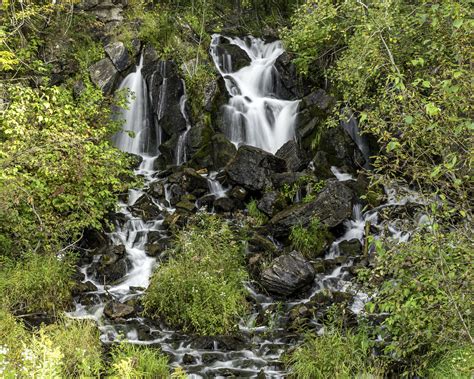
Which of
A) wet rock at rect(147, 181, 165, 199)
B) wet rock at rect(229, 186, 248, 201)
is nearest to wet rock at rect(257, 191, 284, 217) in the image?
wet rock at rect(229, 186, 248, 201)

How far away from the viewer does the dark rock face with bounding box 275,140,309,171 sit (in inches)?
544

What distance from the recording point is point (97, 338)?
22.8ft

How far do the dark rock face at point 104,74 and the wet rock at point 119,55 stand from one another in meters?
0.20

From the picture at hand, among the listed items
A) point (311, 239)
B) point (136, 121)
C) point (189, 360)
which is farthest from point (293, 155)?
point (189, 360)

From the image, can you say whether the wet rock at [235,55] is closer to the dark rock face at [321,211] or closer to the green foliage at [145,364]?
the dark rock face at [321,211]

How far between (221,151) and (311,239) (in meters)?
4.95

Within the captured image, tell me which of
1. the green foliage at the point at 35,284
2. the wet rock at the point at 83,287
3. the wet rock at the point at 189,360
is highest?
the green foliage at the point at 35,284

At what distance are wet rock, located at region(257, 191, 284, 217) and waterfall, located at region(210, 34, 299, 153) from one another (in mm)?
3464

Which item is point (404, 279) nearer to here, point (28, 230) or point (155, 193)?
point (28, 230)

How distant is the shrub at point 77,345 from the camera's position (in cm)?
577

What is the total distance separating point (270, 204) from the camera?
11859mm

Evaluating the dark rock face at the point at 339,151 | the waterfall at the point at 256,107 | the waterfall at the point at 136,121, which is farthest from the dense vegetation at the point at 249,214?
the waterfall at the point at 136,121

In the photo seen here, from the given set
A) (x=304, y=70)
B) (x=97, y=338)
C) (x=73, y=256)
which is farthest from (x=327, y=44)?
(x=97, y=338)

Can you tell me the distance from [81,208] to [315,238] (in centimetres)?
544
